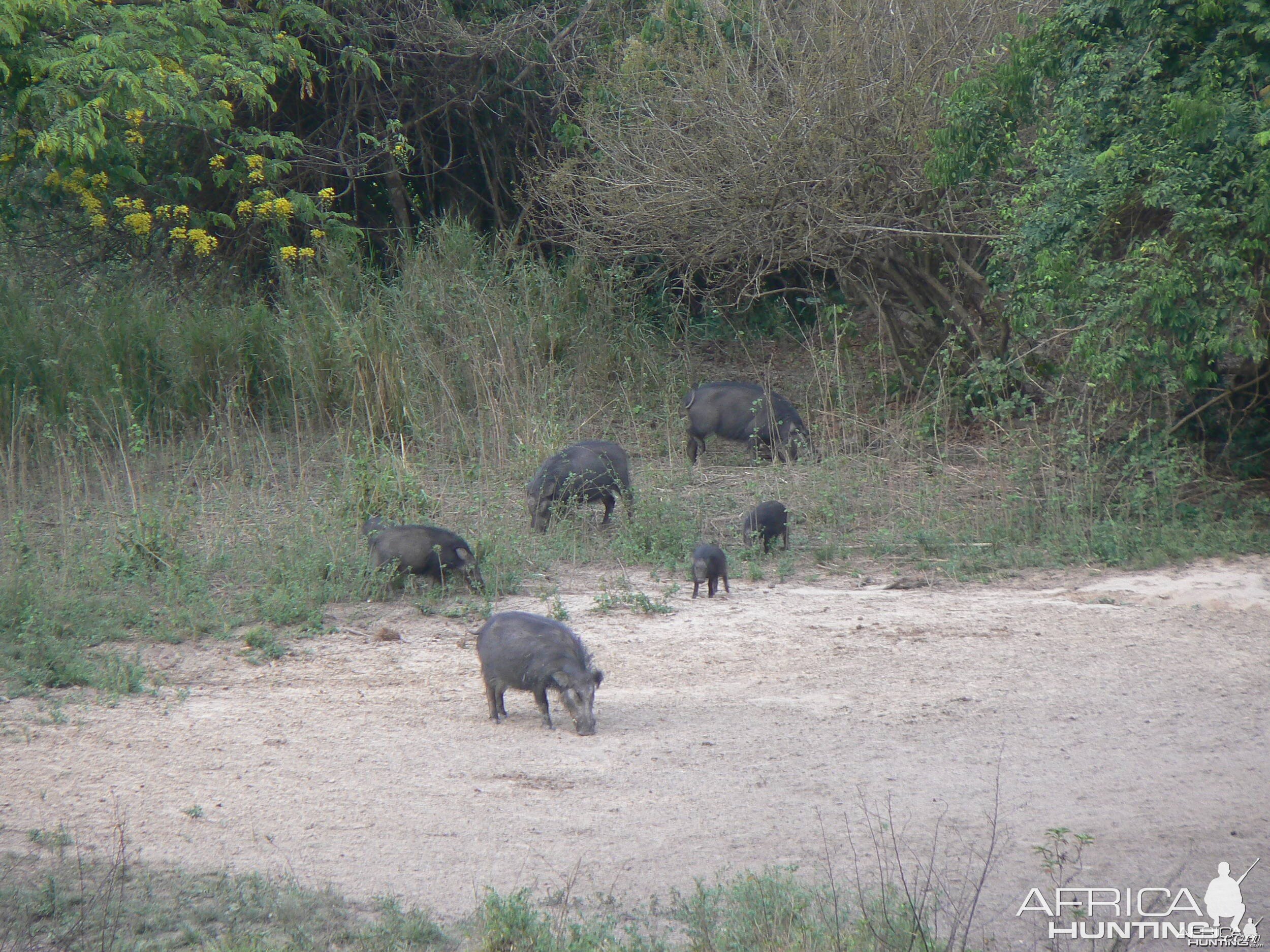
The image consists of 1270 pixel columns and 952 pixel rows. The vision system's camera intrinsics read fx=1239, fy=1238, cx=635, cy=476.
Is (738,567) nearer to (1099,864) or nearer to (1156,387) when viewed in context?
(1156,387)

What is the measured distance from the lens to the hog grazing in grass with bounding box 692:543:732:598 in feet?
24.7

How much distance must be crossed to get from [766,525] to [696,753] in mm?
3634

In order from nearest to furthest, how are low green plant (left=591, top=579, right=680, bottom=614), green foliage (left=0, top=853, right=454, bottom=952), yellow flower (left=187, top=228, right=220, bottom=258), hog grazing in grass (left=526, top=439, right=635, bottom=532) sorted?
green foliage (left=0, top=853, right=454, bottom=952) < low green plant (left=591, top=579, right=680, bottom=614) < hog grazing in grass (left=526, top=439, right=635, bottom=532) < yellow flower (left=187, top=228, right=220, bottom=258)

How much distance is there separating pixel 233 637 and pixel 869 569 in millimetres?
4140

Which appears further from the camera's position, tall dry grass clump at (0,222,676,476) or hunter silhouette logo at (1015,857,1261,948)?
tall dry grass clump at (0,222,676,476)

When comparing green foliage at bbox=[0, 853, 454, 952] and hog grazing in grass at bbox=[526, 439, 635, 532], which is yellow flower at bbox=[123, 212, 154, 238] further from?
green foliage at bbox=[0, 853, 454, 952]

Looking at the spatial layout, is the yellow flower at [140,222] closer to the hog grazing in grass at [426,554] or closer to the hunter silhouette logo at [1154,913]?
the hog grazing in grass at [426,554]

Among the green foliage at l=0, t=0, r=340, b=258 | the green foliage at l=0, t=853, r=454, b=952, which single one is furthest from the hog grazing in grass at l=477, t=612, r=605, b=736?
the green foliage at l=0, t=0, r=340, b=258

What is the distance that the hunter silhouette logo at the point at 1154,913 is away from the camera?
361 centimetres

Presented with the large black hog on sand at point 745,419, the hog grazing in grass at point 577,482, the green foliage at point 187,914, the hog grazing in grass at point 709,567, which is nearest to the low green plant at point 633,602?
the hog grazing in grass at point 709,567

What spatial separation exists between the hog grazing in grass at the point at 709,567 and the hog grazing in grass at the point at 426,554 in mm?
1323

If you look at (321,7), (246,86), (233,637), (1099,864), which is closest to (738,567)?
(233,637)

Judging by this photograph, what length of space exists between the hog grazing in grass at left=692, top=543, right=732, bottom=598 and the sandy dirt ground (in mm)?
290

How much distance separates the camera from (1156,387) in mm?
8977
